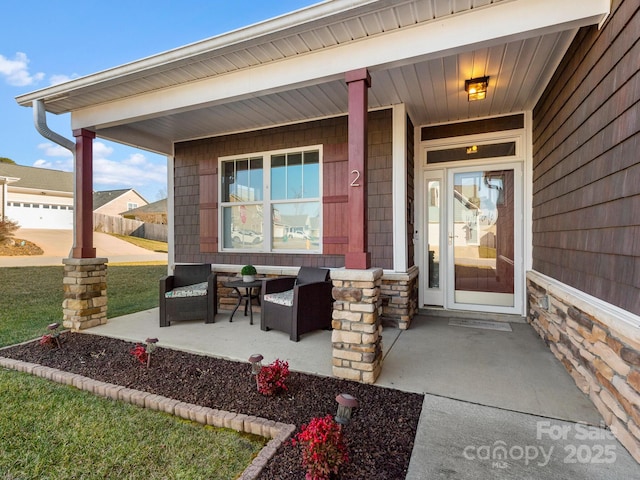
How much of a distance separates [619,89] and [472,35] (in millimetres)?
980

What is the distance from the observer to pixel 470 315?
439 cm

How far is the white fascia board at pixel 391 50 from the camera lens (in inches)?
84.3

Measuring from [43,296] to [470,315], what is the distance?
7.64 m

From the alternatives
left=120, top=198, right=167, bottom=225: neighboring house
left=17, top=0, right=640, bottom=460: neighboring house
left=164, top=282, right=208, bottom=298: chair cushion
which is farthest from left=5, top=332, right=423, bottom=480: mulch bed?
left=120, top=198, right=167, bottom=225: neighboring house

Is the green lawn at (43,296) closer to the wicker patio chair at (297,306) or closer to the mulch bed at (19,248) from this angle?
the wicker patio chair at (297,306)

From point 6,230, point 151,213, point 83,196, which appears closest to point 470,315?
point 83,196

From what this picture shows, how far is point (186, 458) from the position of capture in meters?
1.73

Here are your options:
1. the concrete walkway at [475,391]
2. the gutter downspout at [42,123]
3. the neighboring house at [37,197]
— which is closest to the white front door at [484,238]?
the concrete walkway at [475,391]

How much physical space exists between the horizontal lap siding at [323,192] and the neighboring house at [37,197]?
17764 mm

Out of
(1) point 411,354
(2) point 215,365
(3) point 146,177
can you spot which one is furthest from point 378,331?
(3) point 146,177

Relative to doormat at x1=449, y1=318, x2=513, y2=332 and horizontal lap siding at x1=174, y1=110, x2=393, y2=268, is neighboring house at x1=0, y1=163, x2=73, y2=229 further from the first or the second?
Answer: doormat at x1=449, y1=318, x2=513, y2=332

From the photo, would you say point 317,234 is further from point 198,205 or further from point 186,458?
point 186,458

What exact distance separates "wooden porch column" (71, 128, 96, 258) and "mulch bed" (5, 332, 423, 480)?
1.20m

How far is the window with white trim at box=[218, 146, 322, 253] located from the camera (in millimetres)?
4781
